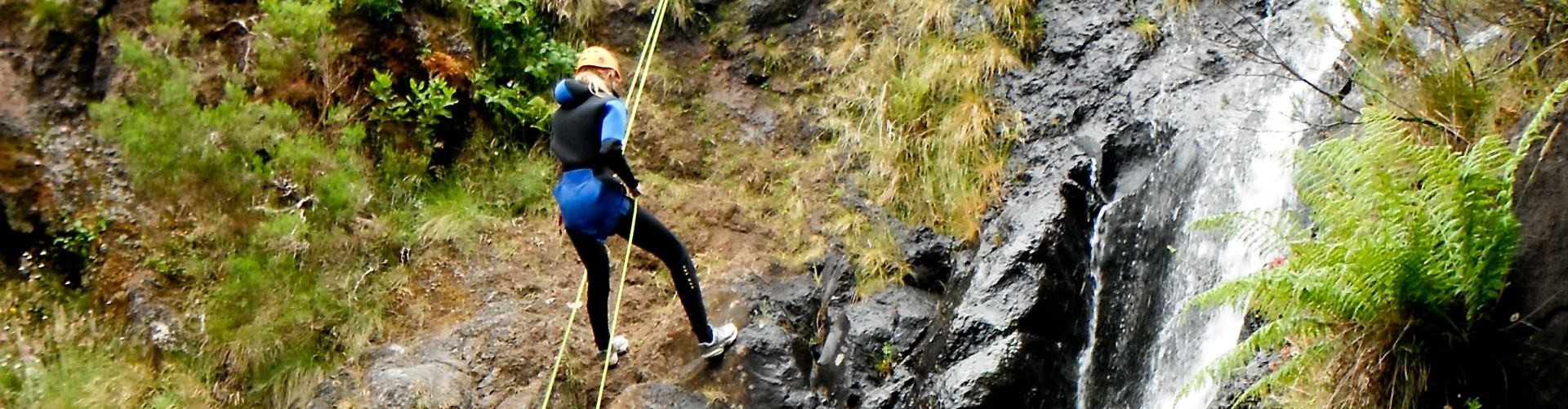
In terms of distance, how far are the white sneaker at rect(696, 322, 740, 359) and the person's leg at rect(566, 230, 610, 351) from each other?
1.76ft

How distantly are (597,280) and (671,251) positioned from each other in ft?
1.31

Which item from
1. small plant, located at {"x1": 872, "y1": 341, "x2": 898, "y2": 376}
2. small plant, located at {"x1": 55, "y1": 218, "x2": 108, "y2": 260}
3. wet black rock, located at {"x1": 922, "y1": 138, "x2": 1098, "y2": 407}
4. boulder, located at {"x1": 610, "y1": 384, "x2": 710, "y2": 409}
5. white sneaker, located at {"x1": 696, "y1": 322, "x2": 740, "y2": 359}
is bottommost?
boulder, located at {"x1": 610, "y1": 384, "x2": 710, "y2": 409}

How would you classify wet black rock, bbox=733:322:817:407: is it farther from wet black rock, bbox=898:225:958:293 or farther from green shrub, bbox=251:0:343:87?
green shrub, bbox=251:0:343:87

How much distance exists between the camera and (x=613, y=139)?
17.1ft

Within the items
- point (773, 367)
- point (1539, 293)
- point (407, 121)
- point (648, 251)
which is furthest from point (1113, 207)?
point (407, 121)

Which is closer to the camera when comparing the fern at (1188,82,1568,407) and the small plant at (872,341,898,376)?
the fern at (1188,82,1568,407)

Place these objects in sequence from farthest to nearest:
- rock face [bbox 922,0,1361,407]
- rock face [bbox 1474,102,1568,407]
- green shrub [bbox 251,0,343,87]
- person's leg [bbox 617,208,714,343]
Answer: green shrub [bbox 251,0,343,87] → rock face [bbox 922,0,1361,407] → person's leg [bbox 617,208,714,343] → rock face [bbox 1474,102,1568,407]

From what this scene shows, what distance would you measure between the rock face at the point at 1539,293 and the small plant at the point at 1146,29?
12.0 feet

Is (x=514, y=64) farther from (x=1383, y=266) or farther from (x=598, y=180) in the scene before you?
(x=1383, y=266)

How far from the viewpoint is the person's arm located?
5.21 m

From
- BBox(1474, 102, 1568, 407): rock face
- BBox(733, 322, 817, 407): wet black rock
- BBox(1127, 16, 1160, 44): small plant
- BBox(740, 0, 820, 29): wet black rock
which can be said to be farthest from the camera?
BBox(740, 0, 820, 29): wet black rock

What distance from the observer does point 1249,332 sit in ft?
16.0

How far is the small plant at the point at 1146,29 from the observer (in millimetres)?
7309

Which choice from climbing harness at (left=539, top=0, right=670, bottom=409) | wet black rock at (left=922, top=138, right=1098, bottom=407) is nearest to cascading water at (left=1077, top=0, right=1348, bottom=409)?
wet black rock at (left=922, top=138, right=1098, bottom=407)
